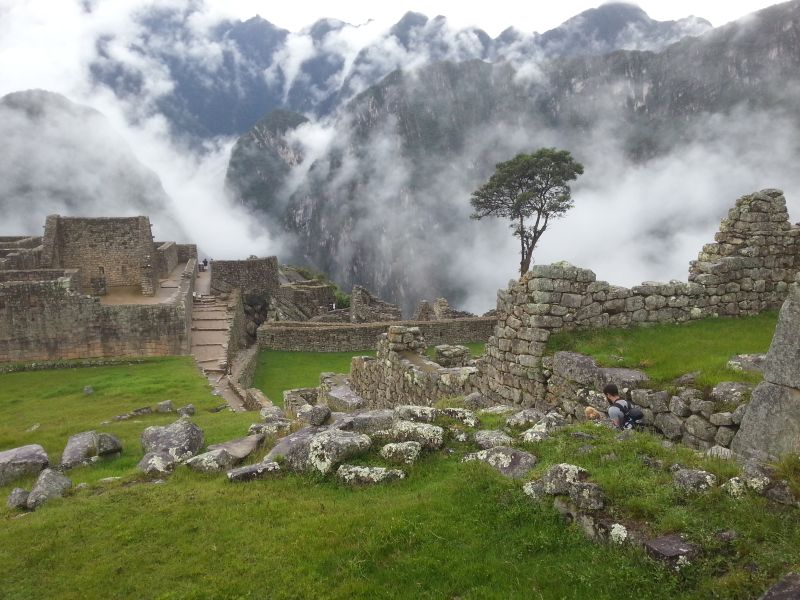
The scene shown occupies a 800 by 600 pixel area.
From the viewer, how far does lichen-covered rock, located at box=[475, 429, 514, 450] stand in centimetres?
685

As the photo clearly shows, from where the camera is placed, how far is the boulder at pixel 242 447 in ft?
24.3

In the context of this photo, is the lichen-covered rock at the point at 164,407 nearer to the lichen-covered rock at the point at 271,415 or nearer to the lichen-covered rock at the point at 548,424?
the lichen-covered rock at the point at 271,415

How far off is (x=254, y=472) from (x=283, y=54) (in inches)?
6764

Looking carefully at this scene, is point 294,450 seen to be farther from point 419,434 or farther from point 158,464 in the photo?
point 158,464

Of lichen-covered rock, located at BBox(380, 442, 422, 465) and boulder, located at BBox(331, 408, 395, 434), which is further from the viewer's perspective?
boulder, located at BBox(331, 408, 395, 434)

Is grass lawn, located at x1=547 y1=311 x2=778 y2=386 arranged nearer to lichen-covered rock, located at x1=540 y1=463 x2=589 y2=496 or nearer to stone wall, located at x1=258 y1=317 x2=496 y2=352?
lichen-covered rock, located at x1=540 y1=463 x2=589 y2=496

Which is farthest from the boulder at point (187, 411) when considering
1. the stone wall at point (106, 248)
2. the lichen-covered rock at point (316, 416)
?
the stone wall at point (106, 248)

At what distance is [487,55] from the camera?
146625mm

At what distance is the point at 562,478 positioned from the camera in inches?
205

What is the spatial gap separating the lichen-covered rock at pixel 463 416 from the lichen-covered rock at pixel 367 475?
1763 millimetres

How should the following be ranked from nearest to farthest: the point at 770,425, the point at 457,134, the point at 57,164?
the point at 770,425
the point at 57,164
the point at 457,134

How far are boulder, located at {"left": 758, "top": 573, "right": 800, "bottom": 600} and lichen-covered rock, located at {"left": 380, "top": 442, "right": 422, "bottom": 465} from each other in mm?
3757

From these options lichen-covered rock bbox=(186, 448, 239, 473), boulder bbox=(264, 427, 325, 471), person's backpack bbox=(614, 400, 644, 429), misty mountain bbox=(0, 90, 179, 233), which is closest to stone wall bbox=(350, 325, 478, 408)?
person's backpack bbox=(614, 400, 644, 429)

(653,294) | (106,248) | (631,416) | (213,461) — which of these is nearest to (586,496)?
(631,416)
